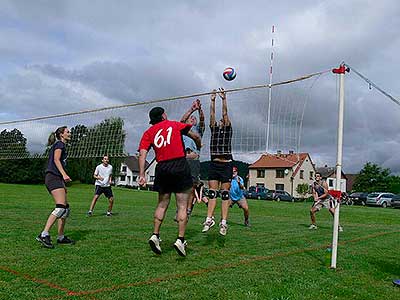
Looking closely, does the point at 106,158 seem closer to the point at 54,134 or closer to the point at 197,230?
the point at 197,230

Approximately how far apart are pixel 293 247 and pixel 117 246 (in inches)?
130

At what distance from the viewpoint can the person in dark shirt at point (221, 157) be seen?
8711mm

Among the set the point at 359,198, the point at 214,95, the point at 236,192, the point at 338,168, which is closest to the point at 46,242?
the point at 214,95

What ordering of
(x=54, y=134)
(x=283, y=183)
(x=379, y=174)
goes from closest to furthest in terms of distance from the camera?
1. (x=54, y=134)
2. (x=283, y=183)
3. (x=379, y=174)

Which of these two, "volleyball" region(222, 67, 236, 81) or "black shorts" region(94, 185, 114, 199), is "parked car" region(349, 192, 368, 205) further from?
"volleyball" region(222, 67, 236, 81)

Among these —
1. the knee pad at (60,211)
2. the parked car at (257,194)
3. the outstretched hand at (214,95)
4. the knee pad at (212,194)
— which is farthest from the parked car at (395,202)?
the knee pad at (60,211)

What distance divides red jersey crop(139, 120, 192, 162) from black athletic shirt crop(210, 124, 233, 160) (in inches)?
96.6

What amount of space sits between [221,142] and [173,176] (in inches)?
Result: 109

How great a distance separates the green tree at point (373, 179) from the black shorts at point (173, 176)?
8375 cm

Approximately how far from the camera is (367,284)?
5582mm

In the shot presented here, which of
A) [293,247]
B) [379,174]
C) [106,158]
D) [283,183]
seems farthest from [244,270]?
[379,174]

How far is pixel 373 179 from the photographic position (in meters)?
85.9

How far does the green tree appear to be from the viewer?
84.2m

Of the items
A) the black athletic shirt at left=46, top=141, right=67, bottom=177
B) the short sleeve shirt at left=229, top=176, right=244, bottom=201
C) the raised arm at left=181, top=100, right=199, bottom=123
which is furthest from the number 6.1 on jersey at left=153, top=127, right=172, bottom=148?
the short sleeve shirt at left=229, top=176, right=244, bottom=201
